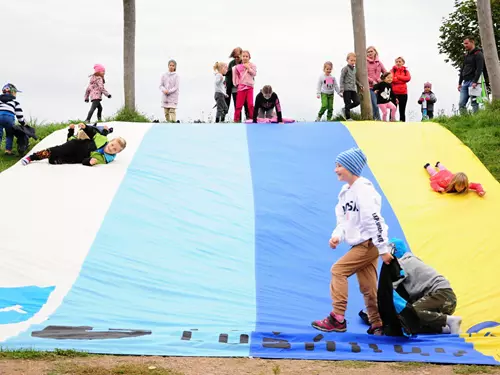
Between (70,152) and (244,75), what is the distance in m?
3.76

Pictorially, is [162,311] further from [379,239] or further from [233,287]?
[379,239]

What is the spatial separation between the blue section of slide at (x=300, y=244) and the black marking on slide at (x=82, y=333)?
34.3 inches

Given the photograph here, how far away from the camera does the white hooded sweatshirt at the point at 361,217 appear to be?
482 cm

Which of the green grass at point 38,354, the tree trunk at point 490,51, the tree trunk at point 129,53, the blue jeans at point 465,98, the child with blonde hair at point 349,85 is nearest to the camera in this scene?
the green grass at point 38,354

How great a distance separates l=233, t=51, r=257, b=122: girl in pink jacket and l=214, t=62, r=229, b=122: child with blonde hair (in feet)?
1.29

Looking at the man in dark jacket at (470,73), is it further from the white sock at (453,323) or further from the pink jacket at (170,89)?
the white sock at (453,323)

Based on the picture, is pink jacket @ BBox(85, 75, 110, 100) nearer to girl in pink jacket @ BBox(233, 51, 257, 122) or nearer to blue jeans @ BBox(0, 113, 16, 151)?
→ blue jeans @ BBox(0, 113, 16, 151)

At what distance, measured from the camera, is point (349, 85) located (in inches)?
458

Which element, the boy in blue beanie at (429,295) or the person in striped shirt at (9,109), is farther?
the person in striped shirt at (9,109)

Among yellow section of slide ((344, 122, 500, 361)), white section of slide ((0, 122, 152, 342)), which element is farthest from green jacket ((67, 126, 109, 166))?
yellow section of slide ((344, 122, 500, 361))

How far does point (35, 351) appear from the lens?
4.35 meters

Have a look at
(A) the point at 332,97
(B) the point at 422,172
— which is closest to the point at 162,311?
(B) the point at 422,172

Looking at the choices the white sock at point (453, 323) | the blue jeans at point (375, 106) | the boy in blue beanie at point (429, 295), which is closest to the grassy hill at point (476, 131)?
the blue jeans at point (375, 106)

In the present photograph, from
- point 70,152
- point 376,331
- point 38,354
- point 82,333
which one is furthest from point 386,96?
point 38,354
